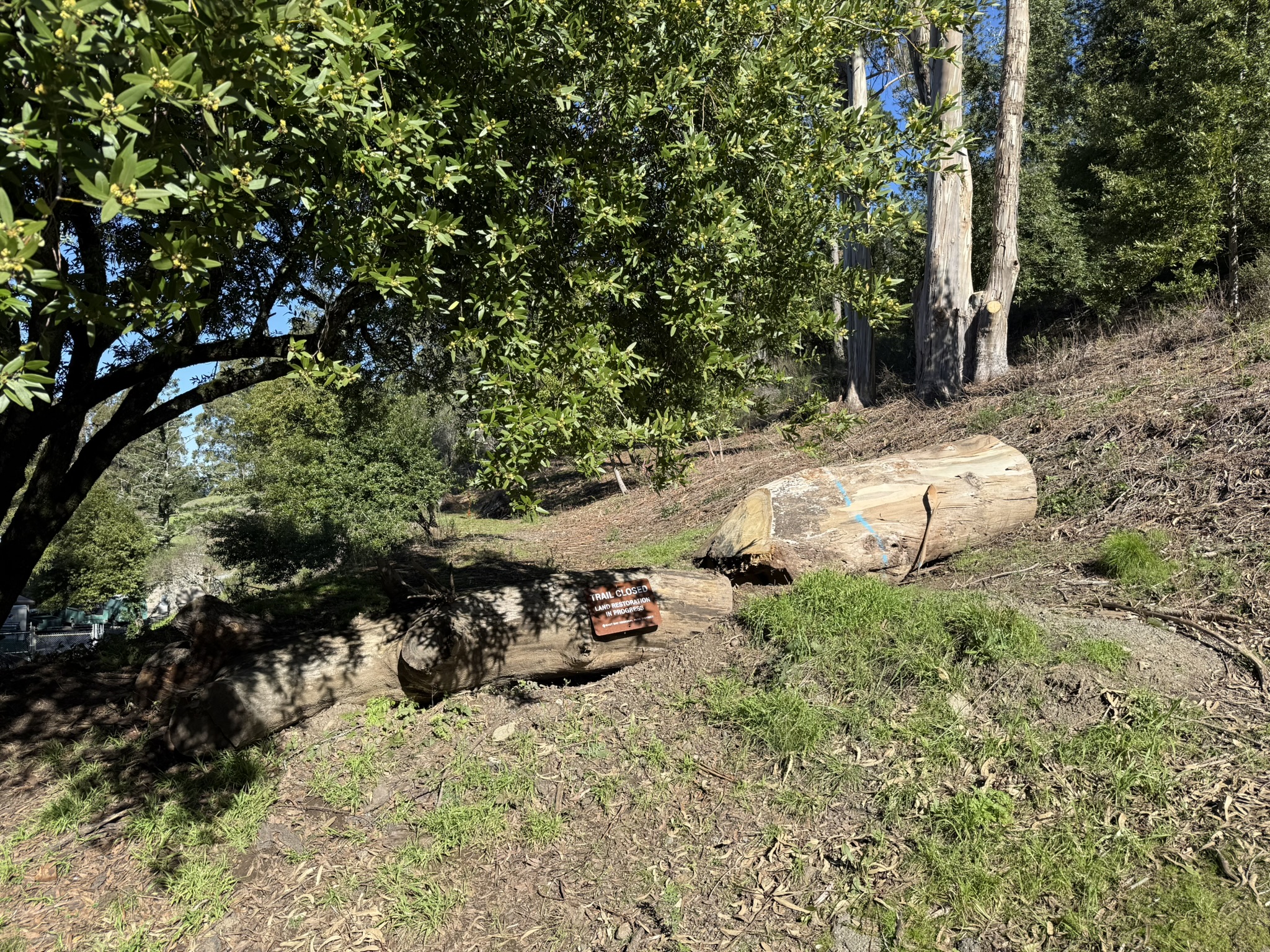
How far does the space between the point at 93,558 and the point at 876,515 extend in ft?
86.6

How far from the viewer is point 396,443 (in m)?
16.0

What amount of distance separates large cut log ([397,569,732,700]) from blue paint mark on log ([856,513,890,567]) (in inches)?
56.3

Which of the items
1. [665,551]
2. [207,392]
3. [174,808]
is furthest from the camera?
[665,551]

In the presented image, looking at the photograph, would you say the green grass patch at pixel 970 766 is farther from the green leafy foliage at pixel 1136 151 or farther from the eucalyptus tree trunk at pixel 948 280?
the eucalyptus tree trunk at pixel 948 280

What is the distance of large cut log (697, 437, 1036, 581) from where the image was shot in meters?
6.43

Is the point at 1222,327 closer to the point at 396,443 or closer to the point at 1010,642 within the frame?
the point at 1010,642

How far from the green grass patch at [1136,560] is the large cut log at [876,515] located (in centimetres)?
118

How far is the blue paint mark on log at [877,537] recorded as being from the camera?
21.4 ft

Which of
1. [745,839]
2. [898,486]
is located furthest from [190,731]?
[898,486]

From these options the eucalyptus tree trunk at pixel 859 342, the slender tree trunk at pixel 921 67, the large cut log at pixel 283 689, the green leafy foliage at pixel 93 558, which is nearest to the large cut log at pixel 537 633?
the large cut log at pixel 283 689

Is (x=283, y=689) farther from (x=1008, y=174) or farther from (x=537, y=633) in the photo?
(x=1008, y=174)

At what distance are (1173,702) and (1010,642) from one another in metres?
0.82

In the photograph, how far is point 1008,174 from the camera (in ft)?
38.0

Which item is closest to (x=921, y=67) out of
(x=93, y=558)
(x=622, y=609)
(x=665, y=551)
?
(x=665, y=551)
